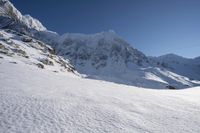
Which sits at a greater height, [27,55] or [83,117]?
Answer: [27,55]

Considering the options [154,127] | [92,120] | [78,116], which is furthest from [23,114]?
[154,127]

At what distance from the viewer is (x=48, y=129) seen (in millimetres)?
5879

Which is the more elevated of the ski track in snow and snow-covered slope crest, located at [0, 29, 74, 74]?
snow-covered slope crest, located at [0, 29, 74, 74]

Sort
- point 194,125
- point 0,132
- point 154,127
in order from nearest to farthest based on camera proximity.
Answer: point 0,132
point 154,127
point 194,125

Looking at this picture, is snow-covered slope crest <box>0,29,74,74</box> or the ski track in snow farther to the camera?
snow-covered slope crest <box>0,29,74,74</box>

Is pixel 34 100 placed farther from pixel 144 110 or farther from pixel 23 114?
pixel 144 110

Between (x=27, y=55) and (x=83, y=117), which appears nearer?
(x=83, y=117)

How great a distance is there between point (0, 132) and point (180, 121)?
22.0ft

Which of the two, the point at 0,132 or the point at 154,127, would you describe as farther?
the point at 154,127

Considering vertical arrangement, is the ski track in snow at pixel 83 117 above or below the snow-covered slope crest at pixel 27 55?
below

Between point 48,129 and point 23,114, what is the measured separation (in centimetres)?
162

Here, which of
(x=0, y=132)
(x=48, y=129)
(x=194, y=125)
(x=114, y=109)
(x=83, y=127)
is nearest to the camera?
(x=0, y=132)

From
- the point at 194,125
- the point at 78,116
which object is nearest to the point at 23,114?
the point at 78,116

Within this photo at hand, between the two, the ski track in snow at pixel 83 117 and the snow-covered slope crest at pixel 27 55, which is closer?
the ski track in snow at pixel 83 117
